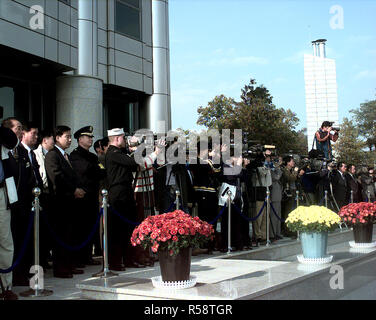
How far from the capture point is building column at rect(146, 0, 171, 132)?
18.9 metres

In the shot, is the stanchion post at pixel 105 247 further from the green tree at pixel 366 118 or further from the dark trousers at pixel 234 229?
the green tree at pixel 366 118

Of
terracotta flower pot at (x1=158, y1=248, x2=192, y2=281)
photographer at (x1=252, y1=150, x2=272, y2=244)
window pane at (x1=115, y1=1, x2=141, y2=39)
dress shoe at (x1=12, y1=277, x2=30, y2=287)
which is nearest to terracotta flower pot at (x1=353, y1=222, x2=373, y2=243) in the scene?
photographer at (x1=252, y1=150, x2=272, y2=244)

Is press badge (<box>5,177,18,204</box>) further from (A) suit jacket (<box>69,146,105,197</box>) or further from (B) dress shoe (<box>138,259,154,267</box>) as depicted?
(B) dress shoe (<box>138,259,154,267</box>)

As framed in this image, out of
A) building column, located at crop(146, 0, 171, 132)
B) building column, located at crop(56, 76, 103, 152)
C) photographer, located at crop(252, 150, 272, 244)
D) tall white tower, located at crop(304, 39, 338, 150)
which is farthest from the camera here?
tall white tower, located at crop(304, 39, 338, 150)

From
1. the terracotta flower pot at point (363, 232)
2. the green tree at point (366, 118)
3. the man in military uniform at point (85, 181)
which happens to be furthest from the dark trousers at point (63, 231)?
the green tree at point (366, 118)

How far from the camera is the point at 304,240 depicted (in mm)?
7301

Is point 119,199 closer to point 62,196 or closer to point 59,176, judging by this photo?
point 62,196

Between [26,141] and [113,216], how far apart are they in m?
1.67

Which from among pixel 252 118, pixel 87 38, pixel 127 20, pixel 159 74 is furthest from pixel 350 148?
pixel 87 38

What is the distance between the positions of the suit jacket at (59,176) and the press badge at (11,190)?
1211mm

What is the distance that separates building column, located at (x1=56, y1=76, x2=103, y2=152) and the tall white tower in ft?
99.5

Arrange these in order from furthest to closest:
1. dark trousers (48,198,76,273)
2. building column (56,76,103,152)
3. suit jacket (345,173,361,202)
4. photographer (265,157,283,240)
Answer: building column (56,76,103,152), suit jacket (345,173,361,202), photographer (265,157,283,240), dark trousers (48,198,76,273)

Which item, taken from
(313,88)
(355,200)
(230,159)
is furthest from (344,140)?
(230,159)

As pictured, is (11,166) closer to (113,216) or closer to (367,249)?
(113,216)
